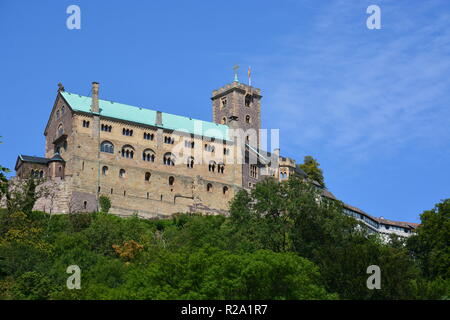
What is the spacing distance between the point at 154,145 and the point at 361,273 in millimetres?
55685

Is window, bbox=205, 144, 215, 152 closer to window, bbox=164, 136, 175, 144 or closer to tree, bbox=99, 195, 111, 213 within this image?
window, bbox=164, 136, 175, 144

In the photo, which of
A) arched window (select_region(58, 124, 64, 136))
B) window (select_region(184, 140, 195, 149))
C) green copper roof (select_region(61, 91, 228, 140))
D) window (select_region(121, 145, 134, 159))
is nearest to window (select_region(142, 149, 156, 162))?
window (select_region(121, 145, 134, 159))

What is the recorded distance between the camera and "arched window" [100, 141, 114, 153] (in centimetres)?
11075

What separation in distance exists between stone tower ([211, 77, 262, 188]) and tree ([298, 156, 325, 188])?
10932 mm

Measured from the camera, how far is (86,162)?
109 metres

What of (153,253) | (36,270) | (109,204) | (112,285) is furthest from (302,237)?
(109,204)

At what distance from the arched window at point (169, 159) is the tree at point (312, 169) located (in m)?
28.9

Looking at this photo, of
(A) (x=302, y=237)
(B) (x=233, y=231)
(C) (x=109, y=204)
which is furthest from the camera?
(C) (x=109, y=204)

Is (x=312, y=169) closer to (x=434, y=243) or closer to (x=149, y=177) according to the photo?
(x=149, y=177)

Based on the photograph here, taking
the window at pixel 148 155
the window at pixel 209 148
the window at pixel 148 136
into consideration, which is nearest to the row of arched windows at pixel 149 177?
the window at pixel 148 155

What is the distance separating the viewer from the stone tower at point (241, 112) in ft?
422

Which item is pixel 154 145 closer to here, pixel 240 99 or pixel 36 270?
pixel 240 99

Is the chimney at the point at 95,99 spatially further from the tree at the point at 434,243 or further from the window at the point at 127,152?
the tree at the point at 434,243

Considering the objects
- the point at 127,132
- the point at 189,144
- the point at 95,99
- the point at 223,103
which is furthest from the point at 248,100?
the point at 95,99
